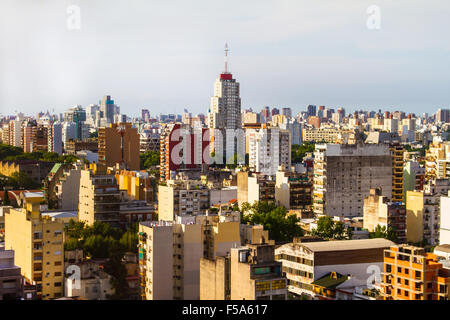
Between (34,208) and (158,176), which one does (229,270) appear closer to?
(34,208)

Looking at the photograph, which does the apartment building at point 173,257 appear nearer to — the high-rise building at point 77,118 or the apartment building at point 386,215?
the apartment building at point 386,215

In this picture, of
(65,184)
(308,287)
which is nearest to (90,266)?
(308,287)

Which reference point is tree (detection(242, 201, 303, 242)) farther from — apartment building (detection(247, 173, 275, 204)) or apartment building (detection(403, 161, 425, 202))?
apartment building (detection(403, 161, 425, 202))

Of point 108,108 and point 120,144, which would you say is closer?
point 120,144

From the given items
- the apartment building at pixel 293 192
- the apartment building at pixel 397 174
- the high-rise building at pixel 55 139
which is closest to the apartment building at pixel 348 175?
the apartment building at pixel 397 174

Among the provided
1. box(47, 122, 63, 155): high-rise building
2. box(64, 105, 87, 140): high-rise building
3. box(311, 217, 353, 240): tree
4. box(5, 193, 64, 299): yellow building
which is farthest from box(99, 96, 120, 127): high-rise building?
box(5, 193, 64, 299): yellow building

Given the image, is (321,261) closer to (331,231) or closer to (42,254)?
(42,254)

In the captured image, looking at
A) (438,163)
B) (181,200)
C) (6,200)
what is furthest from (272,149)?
(6,200)
